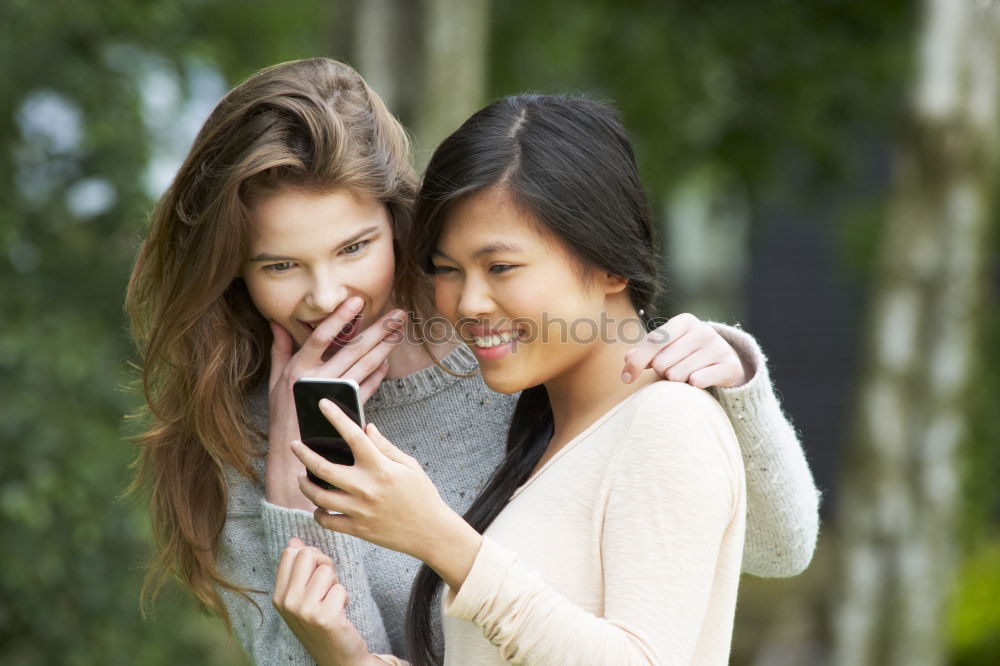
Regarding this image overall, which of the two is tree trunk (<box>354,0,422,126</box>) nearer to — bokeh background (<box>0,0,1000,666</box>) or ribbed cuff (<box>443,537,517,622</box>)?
bokeh background (<box>0,0,1000,666</box>)

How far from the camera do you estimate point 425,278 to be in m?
2.49

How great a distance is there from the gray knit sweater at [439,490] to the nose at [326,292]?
0.35 meters

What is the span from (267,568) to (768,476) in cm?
99

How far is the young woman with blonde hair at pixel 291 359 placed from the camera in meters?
2.29

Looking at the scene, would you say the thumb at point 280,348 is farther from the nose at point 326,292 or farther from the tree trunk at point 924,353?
the tree trunk at point 924,353

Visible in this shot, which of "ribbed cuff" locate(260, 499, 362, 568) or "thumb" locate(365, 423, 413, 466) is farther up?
"thumb" locate(365, 423, 413, 466)

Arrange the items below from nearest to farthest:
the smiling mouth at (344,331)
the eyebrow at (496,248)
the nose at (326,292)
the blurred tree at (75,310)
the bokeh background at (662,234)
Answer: the eyebrow at (496,248) → the nose at (326,292) → the smiling mouth at (344,331) → the blurred tree at (75,310) → the bokeh background at (662,234)

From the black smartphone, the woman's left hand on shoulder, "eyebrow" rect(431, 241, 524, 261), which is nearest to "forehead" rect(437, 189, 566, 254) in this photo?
"eyebrow" rect(431, 241, 524, 261)

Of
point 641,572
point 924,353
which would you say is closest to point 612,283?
point 641,572

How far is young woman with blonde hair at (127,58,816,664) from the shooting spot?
229 cm

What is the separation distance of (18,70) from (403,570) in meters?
3.10

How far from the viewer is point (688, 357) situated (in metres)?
2.03

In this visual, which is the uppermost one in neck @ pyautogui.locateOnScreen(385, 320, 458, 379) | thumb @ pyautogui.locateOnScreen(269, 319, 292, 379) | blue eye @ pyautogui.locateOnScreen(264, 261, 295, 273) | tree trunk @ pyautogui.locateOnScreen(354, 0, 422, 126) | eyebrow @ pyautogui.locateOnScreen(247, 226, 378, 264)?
eyebrow @ pyautogui.locateOnScreen(247, 226, 378, 264)

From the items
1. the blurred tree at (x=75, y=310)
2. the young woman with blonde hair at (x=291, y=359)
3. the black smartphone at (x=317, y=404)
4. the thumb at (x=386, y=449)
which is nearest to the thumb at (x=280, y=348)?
the young woman with blonde hair at (x=291, y=359)
